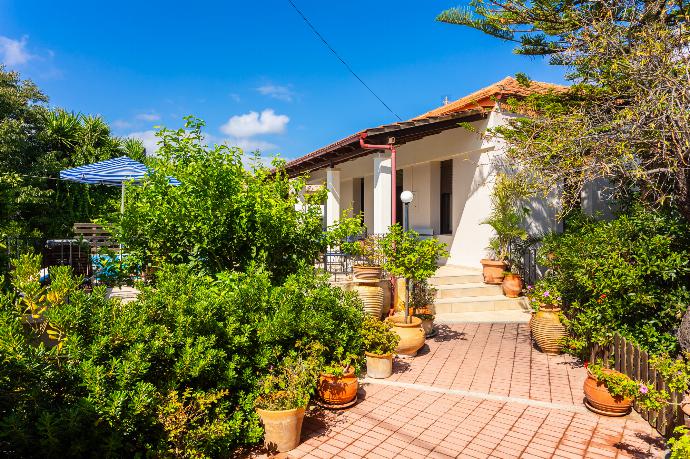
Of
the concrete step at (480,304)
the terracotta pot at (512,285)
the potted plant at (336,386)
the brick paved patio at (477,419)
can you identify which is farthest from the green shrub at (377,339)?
the terracotta pot at (512,285)

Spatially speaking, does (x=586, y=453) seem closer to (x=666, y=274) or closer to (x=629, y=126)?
(x=666, y=274)

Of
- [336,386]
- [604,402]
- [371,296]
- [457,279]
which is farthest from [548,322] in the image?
[336,386]

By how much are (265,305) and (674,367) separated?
3855 millimetres

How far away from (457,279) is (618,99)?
4.94 meters

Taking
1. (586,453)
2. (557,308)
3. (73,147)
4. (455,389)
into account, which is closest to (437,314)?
(557,308)

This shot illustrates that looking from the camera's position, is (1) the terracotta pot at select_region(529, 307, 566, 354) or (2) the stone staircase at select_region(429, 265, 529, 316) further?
(2) the stone staircase at select_region(429, 265, 529, 316)

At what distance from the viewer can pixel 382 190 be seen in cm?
1005

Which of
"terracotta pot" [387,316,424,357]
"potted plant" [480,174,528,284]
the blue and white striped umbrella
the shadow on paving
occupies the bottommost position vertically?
the shadow on paving

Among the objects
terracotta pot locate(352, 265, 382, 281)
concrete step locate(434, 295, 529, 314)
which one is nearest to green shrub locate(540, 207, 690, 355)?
concrete step locate(434, 295, 529, 314)

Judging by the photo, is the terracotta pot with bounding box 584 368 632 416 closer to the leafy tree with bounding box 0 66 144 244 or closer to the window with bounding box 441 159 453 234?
the window with bounding box 441 159 453 234

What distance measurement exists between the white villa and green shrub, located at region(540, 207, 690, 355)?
4124mm

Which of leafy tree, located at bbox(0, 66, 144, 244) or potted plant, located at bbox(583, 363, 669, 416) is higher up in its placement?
leafy tree, located at bbox(0, 66, 144, 244)

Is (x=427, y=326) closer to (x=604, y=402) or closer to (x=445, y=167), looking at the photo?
(x=604, y=402)

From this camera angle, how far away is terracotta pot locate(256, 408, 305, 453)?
4016mm
